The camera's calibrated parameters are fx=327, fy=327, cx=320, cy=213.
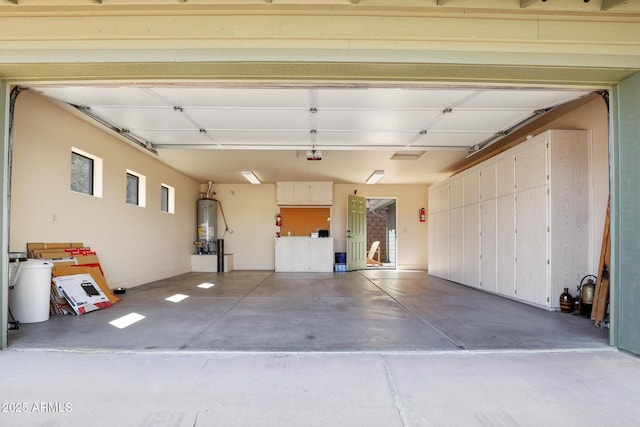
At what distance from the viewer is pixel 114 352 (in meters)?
2.75

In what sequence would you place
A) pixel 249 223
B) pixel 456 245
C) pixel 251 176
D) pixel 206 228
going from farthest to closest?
1. pixel 249 223
2. pixel 206 228
3. pixel 251 176
4. pixel 456 245

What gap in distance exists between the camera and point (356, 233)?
10.2 m

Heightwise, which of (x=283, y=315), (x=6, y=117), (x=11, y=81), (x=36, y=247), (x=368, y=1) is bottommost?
(x=283, y=315)

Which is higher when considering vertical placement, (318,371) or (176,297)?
(318,371)

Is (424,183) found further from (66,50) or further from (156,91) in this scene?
(66,50)

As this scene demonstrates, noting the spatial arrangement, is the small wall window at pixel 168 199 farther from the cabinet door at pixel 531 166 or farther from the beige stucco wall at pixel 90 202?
the cabinet door at pixel 531 166

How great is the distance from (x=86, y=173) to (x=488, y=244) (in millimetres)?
7121

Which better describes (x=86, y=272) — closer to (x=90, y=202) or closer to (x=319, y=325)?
(x=90, y=202)

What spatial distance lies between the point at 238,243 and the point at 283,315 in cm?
684

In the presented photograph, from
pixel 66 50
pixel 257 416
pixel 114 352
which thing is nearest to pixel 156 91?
pixel 66 50

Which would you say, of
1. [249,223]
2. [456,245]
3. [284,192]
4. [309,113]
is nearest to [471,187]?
[456,245]

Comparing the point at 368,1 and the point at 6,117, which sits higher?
the point at 368,1

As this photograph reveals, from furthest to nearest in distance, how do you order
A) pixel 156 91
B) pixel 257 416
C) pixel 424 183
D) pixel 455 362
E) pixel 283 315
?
pixel 424 183 → pixel 283 315 → pixel 156 91 → pixel 455 362 → pixel 257 416

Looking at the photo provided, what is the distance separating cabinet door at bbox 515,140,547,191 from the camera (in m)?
4.62
